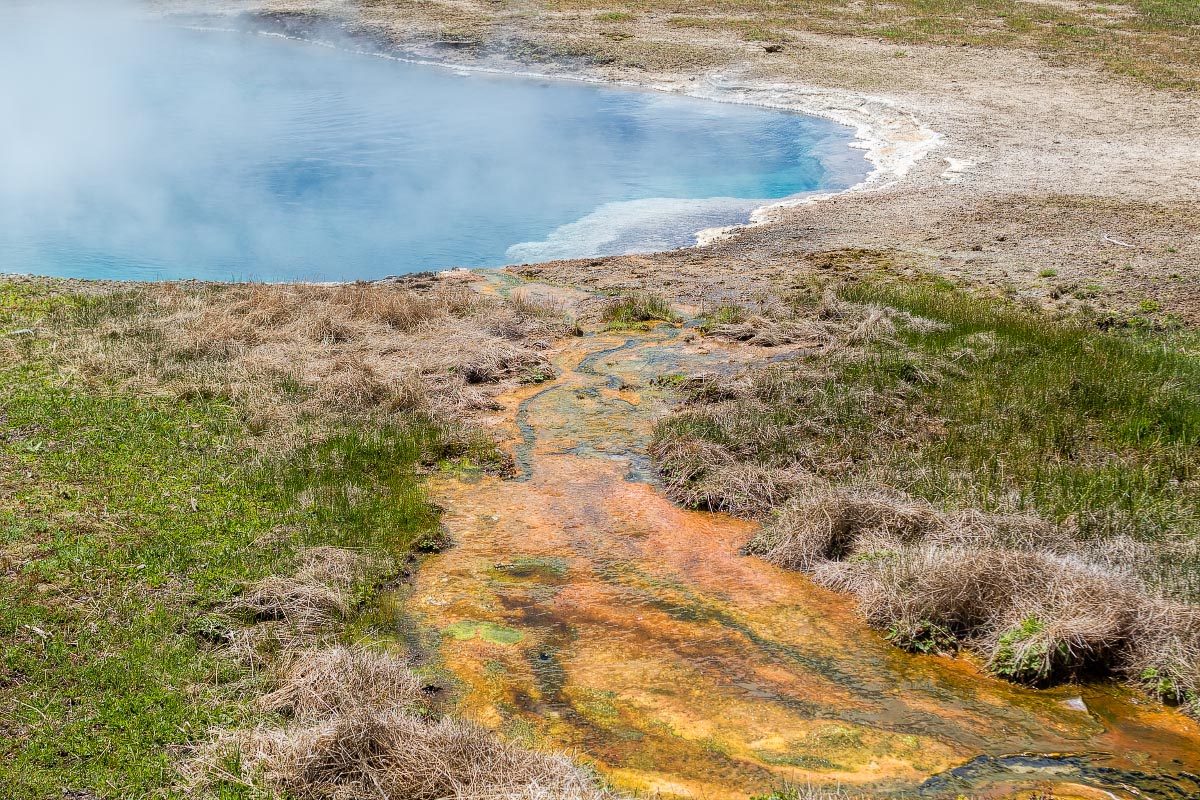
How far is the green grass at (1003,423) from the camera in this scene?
7.23m

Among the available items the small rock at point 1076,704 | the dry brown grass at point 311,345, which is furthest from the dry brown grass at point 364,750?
the dry brown grass at point 311,345

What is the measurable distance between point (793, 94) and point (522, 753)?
25.2 metres

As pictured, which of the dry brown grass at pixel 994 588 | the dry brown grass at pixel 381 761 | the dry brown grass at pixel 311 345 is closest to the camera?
the dry brown grass at pixel 381 761

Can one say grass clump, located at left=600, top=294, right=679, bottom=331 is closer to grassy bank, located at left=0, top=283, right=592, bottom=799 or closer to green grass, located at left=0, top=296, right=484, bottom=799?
grassy bank, located at left=0, top=283, right=592, bottom=799

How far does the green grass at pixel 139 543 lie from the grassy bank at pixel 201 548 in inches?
0.6

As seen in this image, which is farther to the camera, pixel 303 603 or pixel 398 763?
pixel 303 603

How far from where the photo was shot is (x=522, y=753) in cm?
460

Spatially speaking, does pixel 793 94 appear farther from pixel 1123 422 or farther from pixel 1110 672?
pixel 1110 672

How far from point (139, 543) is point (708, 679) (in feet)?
13.0

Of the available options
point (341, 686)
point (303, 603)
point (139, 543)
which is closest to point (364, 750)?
point (341, 686)

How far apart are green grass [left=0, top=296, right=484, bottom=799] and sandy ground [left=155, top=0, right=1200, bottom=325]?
6964 mm

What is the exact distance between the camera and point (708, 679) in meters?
5.42

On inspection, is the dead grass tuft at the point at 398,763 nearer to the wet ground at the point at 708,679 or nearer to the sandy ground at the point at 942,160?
the wet ground at the point at 708,679

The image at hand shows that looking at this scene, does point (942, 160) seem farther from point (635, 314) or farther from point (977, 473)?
point (977, 473)
